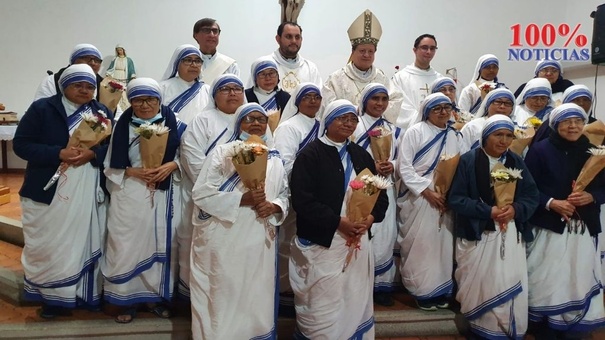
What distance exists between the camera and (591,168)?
139 inches

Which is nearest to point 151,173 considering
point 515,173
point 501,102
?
point 515,173

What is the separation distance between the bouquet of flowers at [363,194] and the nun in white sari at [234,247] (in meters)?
0.43

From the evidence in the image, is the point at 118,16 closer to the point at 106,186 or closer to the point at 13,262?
the point at 13,262

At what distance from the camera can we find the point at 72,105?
11.5 ft

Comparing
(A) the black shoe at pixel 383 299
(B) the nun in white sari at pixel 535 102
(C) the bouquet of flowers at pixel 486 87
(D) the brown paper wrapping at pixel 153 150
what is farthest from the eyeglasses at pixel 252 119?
(C) the bouquet of flowers at pixel 486 87

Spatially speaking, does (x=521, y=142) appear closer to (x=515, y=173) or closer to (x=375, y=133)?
(x=515, y=173)

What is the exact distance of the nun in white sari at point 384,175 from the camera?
12.4ft

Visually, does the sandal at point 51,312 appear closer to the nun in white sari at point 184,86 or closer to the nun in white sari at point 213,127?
the nun in white sari at point 213,127

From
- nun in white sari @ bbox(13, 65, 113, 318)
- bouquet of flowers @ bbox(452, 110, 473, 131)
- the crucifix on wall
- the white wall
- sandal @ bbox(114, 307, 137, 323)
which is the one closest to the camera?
nun in white sari @ bbox(13, 65, 113, 318)

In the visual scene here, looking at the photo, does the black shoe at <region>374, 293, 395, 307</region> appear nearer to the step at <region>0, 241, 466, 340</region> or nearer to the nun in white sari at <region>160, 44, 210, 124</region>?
the step at <region>0, 241, 466, 340</region>

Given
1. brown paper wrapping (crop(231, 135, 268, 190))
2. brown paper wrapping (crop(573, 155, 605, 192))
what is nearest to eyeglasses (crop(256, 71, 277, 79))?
brown paper wrapping (crop(231, 135, 268, 190))

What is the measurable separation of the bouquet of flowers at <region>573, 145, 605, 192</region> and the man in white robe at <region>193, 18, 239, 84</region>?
2955 mm

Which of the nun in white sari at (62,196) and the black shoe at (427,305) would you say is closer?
the nun in white sari at (62,196)

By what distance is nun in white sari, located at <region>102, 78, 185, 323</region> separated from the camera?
3340 millimetres
